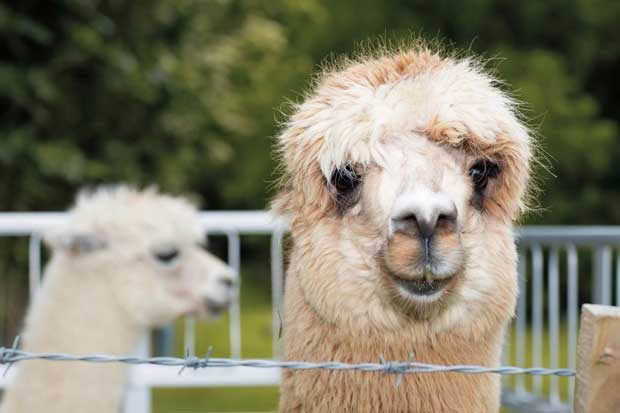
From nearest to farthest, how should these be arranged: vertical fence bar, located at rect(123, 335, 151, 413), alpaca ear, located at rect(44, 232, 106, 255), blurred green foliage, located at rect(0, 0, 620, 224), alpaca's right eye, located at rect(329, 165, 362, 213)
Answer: alpaca's right eye, located at rect(329, 165, 362, 213)
alpaca ear, located at rect(44, 232, 106, 255)
vertical fence bar, located at rect(123, 335, 151, 413)
blurred green foliage, located at rect(0, 0, 620, 224)

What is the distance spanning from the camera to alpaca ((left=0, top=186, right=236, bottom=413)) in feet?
11.3

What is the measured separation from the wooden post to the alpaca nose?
322 mm

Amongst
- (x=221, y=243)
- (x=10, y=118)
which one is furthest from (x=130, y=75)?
(x=221, y=243)

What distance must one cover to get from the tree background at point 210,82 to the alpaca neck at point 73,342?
5.96ft

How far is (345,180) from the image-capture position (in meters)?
2.01

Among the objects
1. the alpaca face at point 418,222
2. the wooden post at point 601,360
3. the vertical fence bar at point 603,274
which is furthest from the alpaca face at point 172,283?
the wooden post at point 601,360

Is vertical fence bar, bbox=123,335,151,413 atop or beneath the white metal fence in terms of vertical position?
beneath

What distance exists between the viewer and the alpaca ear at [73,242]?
3.86 m

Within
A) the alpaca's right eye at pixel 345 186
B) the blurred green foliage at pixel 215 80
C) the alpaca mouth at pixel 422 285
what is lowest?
the alpaca mouth at pixel 422 285

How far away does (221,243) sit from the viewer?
49.7 feet

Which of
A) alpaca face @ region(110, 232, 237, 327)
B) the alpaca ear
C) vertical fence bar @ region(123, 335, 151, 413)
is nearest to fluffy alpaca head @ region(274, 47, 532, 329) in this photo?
the alpaca ear

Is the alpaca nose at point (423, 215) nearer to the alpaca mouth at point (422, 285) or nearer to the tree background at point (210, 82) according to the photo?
the alpaca mouth at point (422, 285)

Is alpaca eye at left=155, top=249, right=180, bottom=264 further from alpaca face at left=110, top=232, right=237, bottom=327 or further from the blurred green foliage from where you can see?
the blurred green foliage

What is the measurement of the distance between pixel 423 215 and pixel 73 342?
2.31 m
